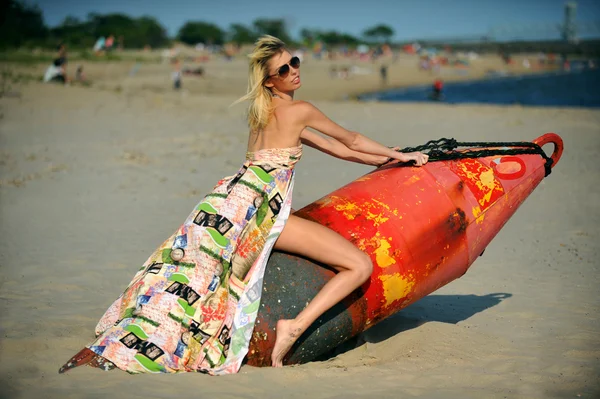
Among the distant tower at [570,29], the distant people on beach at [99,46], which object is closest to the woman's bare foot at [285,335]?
the distant people on beach at [99,46]

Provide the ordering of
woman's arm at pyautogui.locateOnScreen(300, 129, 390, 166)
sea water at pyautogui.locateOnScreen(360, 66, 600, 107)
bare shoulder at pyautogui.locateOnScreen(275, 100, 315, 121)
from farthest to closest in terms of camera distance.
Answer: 1. sea water at pyautogui.locateOnScreen(360, 66, 600, 107)
2. woman's arm at pyautogui.locateOnScreen(300, 129, 390, 166)
3. bare shoulder at pyautogui.locateOnScreen(275, 100, 315, 121)

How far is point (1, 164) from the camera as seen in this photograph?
36.0 ft

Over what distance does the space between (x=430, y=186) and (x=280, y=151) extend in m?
1.12

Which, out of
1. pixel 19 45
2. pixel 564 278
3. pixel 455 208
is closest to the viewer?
pixel 455 208

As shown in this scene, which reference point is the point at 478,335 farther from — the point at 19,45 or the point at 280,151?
the point at 19,45

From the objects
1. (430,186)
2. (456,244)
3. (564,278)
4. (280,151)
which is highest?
(280,151)

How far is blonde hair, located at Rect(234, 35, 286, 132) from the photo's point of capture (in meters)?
4.16

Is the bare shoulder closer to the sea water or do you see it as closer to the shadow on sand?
the shadow on sand

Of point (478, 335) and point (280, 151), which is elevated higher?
point (280, 151)

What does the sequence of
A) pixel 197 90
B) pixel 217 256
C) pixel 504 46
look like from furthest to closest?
pixel 504 46, pixel 197 90, pixel 217 256

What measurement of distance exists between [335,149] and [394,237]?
793 mm

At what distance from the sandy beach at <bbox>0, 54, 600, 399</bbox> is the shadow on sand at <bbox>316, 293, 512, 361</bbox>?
2 cm

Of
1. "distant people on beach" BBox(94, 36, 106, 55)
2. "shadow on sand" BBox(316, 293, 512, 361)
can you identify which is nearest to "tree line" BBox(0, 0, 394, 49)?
"distant people on beach" BBox(94, 36, 106, 55)

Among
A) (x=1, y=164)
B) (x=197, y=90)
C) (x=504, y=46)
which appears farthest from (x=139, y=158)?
(x=504, y=46)
